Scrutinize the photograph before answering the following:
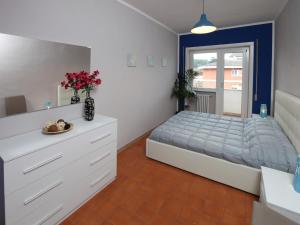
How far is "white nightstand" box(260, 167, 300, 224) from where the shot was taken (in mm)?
1199

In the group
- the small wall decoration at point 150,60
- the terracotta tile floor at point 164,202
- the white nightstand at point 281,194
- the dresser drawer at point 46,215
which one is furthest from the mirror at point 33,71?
the white nightstand at point 281,194

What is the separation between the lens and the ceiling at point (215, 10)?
284cm

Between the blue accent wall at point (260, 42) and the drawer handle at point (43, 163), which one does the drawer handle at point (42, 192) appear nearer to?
the drawer handle at point (43, 163)

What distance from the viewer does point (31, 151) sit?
1.32 meters

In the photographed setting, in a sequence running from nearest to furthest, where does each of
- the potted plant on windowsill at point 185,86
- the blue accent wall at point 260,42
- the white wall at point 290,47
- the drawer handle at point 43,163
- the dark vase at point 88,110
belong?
the drawer handle at point 43,163 → the dark vase at point 88,110 → the white wall at point 290,47 → the blue accent wall at point 260,42 → the potted plant on windowsill at point 185,86

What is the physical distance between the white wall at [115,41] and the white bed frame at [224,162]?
87 cm

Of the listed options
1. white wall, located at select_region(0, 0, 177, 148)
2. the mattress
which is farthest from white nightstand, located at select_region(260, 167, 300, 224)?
white wall, located at select_region(0, 0, 177, 148)

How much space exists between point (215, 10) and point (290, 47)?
136cm

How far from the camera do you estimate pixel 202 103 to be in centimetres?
490

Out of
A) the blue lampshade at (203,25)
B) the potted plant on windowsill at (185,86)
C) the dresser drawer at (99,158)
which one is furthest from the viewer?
the potted plant on windowsill at (185,86)

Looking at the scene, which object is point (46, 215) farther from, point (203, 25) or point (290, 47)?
point (290, 47)

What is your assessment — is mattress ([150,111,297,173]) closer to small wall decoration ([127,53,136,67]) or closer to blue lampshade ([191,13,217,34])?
small wall decoration ([127,53,136,67])

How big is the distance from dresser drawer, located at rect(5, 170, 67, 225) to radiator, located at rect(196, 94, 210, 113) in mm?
4005

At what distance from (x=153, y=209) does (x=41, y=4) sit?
91.7 inches
